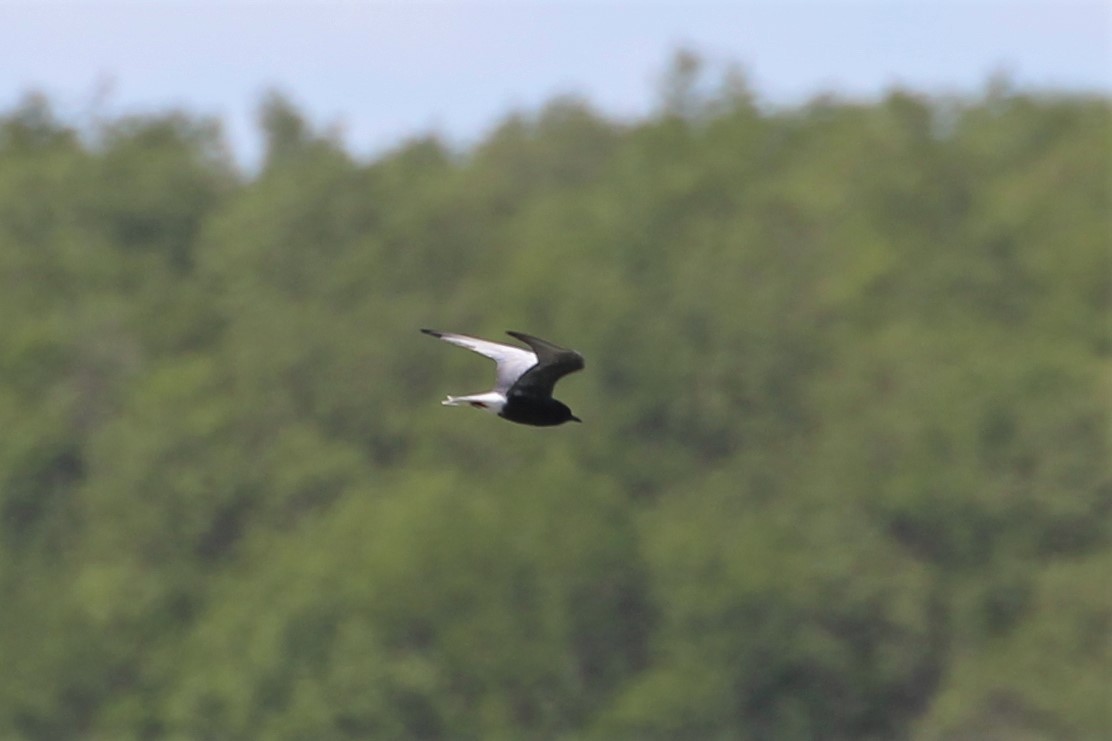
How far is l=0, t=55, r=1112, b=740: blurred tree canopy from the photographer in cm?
5366

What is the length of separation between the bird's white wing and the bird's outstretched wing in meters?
0.08

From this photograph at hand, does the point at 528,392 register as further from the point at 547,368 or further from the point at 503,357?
the point at 503,357

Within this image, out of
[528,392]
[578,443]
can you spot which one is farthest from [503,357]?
[578,443]

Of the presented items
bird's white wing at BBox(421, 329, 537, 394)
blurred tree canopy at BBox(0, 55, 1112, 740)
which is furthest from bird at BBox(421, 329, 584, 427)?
blurred tree canopy at BBox(0, 55, 1112, 740)

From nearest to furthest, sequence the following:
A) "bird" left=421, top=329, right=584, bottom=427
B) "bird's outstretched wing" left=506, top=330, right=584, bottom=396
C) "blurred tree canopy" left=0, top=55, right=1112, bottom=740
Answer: "bird's outstretched wing" left=506, top=330, right=584, bottom=396
"bird" left=421, top=329, right=584, bottom=427
"blurred tree canopy" left=0, top=55, right=1112, bottom=740

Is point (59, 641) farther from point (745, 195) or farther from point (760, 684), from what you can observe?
point (745, 195)

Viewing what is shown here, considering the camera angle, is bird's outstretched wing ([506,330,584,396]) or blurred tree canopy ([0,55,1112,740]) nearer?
bird's outstretched wing ([506,330,584,396])

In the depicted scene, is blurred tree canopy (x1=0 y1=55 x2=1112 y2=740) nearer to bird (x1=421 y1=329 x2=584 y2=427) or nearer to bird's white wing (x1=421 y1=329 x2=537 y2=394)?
bird's white wing (x1=421 y1=329 x2=537 y2=394)

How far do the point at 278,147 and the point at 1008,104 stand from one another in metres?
23.7

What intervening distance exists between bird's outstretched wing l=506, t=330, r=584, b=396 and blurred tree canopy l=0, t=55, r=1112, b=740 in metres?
38.8

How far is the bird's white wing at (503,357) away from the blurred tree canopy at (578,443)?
38.3 meters

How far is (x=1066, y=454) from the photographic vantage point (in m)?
52.8

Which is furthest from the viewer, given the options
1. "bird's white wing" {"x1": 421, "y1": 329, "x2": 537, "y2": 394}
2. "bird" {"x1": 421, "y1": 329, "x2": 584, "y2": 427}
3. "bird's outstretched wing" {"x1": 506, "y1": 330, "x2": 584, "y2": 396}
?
"bird's white wing" {"x1": 421, "y1": 329, "x2": 537, "y2": 394}

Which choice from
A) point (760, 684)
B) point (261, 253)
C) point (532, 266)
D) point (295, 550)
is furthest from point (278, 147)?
point (760, 684)
